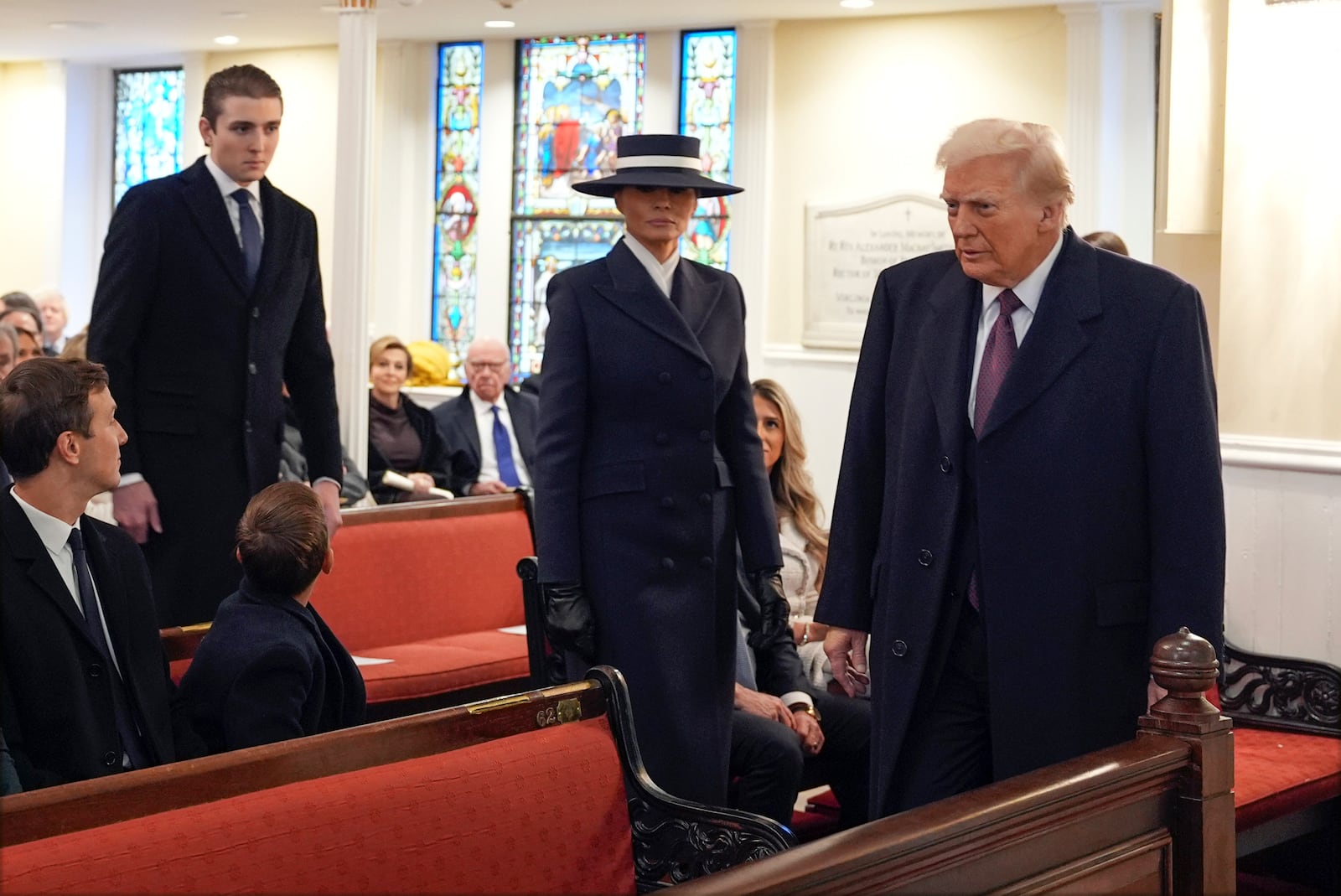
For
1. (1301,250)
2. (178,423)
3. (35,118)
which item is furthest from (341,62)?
(35,118)

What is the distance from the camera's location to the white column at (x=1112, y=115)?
9188 mm

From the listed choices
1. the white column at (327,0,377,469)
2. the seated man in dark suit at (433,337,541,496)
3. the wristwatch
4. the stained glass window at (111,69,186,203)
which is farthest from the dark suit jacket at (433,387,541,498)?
the stained glass window at (111,69,186,203)

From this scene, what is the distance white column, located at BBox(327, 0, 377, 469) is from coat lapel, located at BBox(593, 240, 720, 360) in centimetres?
323

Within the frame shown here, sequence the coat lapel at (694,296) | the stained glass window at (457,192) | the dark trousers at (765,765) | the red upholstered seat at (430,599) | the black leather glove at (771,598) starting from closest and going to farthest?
the coat lapel at (694,296), the black leather glove at (771,598), the dark trousers at (765,765), the red upholstered seat at (430,599), the stained glass window at (457,192)

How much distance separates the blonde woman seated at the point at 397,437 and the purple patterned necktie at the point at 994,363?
492cm

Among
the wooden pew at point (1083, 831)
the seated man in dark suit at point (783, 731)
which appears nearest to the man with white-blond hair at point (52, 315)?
the seated man in dark suit at point (783, 731)

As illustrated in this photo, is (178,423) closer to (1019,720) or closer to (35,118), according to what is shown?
(1019,720)

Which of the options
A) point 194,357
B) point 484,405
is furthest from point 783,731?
point 484,405

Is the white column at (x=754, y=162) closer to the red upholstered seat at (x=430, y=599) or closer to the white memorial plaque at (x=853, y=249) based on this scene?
A: the white memorial plaque at (x=853, y=249)

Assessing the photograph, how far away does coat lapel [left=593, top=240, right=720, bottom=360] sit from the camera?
10.5 feet

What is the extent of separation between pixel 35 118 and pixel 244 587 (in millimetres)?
11675

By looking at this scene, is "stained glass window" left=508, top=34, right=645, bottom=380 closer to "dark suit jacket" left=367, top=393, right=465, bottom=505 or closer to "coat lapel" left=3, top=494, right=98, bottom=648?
"dark suit jacket" left=367, top=393, right=465, bottom=505

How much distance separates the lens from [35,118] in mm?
13148

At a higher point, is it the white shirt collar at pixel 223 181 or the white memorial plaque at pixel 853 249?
the white memorial plaque at pixel 853 249
